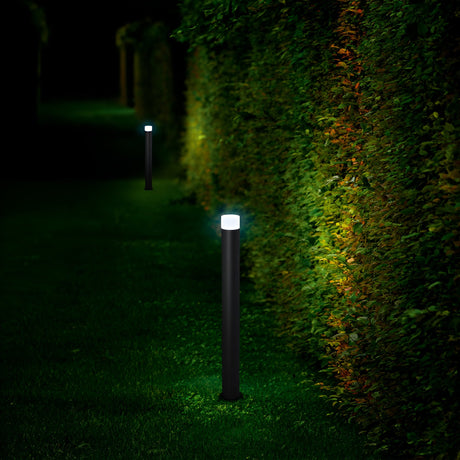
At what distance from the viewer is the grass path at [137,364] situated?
510 cm

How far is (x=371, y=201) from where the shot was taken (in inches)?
194

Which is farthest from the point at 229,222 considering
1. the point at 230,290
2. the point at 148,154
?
the point at 148,154

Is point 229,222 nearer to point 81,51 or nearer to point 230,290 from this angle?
point 230,290

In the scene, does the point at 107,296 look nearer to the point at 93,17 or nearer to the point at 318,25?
the point at 318,25

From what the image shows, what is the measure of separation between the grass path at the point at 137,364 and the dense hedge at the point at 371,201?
0.38 m

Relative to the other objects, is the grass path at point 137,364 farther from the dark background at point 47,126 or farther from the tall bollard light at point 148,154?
the dark background at point 47,126

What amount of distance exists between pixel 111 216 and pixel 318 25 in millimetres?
8750

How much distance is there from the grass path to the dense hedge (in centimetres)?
38

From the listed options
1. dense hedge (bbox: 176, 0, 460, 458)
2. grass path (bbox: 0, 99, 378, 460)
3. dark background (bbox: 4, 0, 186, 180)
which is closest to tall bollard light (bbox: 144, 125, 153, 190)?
dark background (bbox: 4, 0, 186, 180)

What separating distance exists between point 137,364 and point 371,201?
278 centimetres

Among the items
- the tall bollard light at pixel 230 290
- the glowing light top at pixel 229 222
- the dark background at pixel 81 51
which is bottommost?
the tall bollard light at pixel 230 290

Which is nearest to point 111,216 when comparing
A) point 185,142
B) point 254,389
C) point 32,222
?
point 32,222

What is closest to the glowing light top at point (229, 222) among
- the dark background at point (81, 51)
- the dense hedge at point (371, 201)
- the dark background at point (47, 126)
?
the dense hedge at point (371, 201)

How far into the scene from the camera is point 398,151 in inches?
177
